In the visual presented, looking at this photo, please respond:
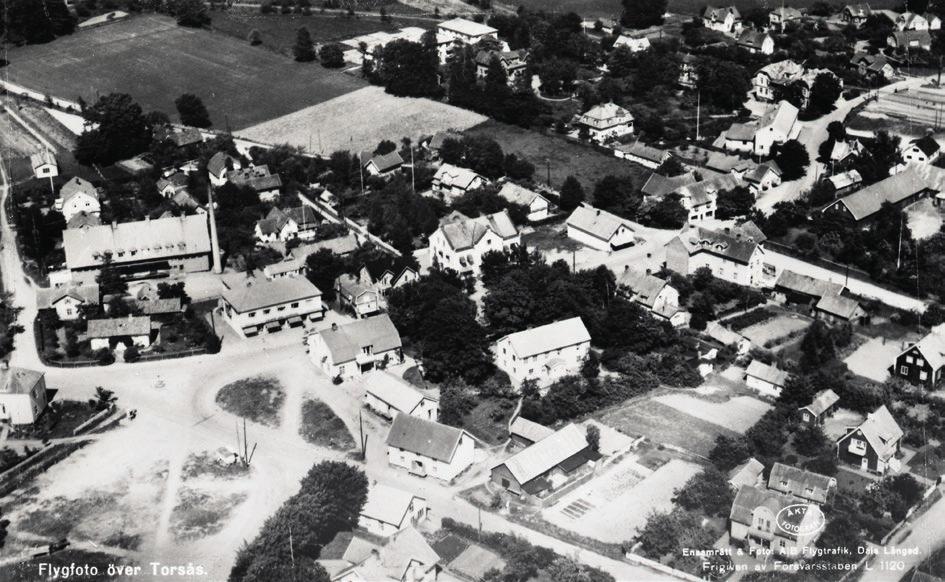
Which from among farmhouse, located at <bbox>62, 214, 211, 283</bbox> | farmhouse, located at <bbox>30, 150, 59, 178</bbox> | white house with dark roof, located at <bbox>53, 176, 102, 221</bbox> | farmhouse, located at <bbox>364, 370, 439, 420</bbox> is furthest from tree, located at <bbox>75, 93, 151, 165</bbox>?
farmhouse, located at <bbox>364, 370, 439, 420</bbox>

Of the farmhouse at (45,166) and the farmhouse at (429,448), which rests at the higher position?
→ the farmhouse at (429,448)

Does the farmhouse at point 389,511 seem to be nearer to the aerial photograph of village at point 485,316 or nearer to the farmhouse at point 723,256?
the aerial photograph of village at point 485,316

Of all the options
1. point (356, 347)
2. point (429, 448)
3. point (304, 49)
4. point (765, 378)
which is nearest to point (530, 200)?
point (356, 347)

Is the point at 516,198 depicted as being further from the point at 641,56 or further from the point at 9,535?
the point at 9,535

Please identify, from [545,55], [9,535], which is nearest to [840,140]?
[545,55]

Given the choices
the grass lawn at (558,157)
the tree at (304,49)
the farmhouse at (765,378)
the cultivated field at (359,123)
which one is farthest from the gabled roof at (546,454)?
the tree at (304,49)

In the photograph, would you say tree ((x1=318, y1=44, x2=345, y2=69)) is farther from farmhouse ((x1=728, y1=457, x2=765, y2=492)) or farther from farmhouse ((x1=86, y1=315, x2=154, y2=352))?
farmhouse ((x1=728, y1=457, x2=765, y2=492))
